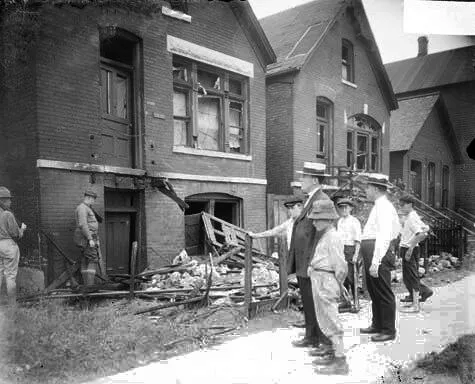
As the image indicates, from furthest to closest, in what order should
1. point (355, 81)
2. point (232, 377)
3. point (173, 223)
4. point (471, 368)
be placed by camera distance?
1. point (355, 81)
2. point (173, 223)
3. point (232, 377)
4. point (471, 368)

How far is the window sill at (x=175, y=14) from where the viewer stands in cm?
1038

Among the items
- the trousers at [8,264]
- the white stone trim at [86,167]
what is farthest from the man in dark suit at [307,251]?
the white stone trim at [86,167]

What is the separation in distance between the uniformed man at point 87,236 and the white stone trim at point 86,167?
0.58m

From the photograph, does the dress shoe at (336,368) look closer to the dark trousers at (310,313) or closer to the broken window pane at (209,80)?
the dark trousers at (310,313)

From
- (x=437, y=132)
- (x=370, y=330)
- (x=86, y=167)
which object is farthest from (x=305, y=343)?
(x=437, y=132)

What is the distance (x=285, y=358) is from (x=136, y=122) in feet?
21.8

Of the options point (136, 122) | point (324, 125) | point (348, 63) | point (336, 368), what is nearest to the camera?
point (336, 368)

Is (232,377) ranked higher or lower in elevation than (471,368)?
lower

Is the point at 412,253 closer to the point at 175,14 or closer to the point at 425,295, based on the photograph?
the point at 425,295

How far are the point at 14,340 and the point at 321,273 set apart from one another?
3.33 meters

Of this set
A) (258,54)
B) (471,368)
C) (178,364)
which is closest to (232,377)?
(178,364)

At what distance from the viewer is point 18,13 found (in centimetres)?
668

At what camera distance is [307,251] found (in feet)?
17.0

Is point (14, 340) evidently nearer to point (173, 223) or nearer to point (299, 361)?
point (299, 361)
